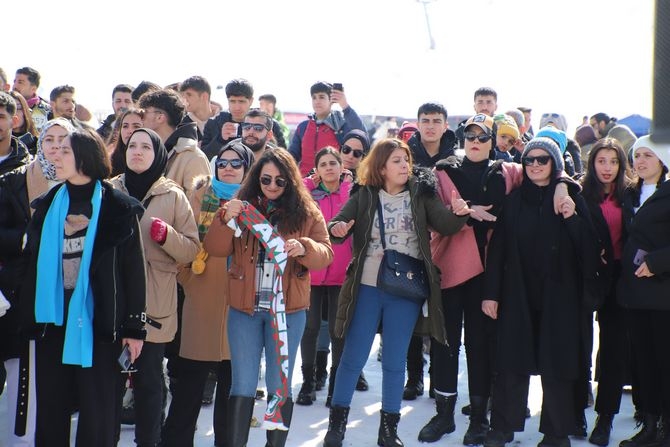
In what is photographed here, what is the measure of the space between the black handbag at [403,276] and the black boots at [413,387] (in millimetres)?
1482

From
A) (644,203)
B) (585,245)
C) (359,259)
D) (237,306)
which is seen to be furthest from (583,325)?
(237,306)

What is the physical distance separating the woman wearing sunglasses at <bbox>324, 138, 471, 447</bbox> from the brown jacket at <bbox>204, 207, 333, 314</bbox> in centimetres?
44

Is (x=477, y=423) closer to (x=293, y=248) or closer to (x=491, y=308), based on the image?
(x=491, y=308)

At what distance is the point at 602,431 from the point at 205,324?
9.56ft

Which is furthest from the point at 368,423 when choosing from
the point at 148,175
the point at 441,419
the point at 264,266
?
the point at 148,175

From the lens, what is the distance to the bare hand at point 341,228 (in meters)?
5.58

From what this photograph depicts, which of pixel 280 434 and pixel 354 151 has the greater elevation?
pixel 354 151

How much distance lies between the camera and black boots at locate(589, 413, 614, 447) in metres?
5.86

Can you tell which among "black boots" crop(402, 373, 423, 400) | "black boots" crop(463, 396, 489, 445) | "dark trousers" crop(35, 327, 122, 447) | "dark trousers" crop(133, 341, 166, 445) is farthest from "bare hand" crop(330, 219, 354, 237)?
"black boots" crop(402, 373, 423, 400)

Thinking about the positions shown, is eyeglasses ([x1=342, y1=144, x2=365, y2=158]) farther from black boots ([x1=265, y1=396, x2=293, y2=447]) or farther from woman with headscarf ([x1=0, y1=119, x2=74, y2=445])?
black boots ([x1=265, y1=396, x2=293, y2=447])

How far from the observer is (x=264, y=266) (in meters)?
5.12

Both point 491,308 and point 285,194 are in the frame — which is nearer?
point 285,194

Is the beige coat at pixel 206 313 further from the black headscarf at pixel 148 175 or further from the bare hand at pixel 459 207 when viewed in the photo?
the bare hand at pixel 459 207

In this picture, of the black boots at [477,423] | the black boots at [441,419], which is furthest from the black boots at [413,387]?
the black boots at [477,423]
